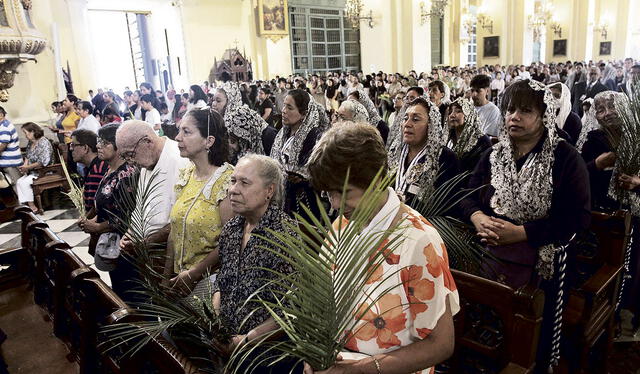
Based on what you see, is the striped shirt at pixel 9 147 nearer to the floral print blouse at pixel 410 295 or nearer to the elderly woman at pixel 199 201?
the elderly woman at pixel 199 201

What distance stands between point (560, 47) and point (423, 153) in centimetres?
2673

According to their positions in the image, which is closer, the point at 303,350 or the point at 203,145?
the point at 303,350

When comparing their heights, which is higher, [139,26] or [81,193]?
[139,26]

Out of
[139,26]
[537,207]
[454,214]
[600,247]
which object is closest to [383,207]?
[537,207]

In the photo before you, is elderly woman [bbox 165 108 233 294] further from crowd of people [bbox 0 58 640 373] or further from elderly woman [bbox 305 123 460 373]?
elderly woman [bbox 305 123 460 373]

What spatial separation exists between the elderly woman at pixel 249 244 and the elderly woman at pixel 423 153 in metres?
1.03

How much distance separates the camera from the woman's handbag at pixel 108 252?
9.50 ft

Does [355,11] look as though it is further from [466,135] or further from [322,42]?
[466,135]

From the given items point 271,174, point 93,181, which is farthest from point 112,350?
point 93,181

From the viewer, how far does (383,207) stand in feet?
4.29

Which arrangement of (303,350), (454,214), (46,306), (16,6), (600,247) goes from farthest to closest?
(16,6), (46,306), (454,214), (600,247), (303,350)

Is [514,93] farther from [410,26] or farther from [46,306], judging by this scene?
[410,26]

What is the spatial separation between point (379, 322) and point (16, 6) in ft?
29.7

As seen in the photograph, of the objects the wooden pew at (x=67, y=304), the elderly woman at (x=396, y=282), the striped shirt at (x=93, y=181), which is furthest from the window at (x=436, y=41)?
the elderly woman at (x=396, y=282)
